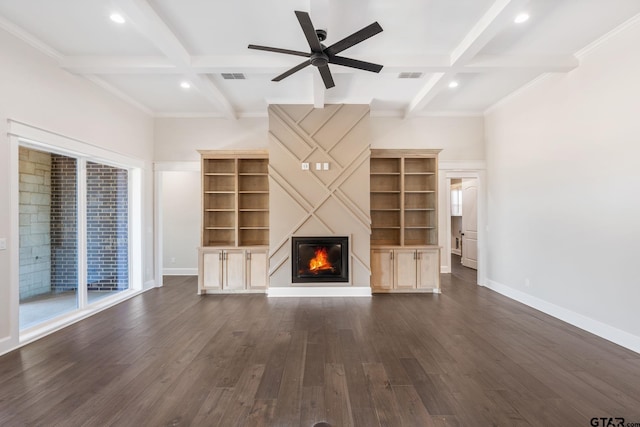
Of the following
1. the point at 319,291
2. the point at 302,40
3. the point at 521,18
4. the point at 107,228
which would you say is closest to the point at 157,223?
the point at 107,228

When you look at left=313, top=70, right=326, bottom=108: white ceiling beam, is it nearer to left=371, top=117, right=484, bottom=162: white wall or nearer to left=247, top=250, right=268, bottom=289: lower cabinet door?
left=371, top=117, right=484, bottom=162: white wall

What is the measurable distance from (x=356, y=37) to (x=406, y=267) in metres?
3.90

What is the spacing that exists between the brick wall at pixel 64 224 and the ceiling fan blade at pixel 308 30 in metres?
3.66

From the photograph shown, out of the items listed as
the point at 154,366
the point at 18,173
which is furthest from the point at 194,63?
the point at 154,366

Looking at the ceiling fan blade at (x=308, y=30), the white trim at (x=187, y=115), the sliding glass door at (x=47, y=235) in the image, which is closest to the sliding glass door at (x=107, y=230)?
the sliding glass door at (x=47, y=235)

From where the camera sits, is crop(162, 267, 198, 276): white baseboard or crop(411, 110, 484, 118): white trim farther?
crop(162, 267, 198, 276): white baseboard

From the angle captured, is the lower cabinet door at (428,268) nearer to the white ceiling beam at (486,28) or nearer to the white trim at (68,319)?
the white ceiling beam at (486,28)

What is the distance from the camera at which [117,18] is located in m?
2.94

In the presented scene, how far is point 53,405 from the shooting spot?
7.00ft

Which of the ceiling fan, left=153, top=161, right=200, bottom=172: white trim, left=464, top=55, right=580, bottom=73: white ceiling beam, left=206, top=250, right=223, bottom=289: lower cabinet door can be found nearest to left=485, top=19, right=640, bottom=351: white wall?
left=464, top=55, right=580, bottom=73: white ceiling beam

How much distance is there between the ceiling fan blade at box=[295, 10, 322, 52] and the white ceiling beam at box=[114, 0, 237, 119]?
5.10 feet

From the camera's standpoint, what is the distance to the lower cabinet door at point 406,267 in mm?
5227

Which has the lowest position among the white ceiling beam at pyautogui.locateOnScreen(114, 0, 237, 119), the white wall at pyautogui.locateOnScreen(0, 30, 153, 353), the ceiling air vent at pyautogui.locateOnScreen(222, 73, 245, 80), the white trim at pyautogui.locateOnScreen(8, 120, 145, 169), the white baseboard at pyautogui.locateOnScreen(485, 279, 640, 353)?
the white baseboard at pyautogui.locateOnScreen(485, 279, 640, 353)

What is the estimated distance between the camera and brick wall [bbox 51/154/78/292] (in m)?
3.82
